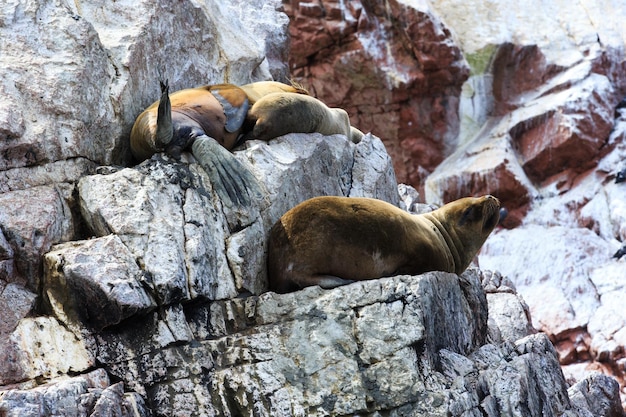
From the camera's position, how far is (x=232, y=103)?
25.6 ft

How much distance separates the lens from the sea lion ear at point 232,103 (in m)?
7.66

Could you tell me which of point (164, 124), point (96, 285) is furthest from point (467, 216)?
point (96, 285)

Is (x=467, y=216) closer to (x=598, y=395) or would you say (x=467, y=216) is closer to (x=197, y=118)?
(x=598, y=395)

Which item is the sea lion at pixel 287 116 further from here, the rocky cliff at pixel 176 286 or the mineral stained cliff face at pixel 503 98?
the mineral stained cliff face at pixel 503 98

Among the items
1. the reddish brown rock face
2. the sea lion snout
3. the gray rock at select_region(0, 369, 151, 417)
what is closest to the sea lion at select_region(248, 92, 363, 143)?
the sea lion snout

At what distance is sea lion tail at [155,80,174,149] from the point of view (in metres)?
6.71

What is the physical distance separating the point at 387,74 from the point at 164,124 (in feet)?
34.2

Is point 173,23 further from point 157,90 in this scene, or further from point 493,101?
point 493,101

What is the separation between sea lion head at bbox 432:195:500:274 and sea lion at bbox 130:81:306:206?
6.06ft

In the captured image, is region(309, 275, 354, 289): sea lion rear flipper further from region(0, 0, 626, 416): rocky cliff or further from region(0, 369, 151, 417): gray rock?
region(0, 369, 151, 417): gray rock

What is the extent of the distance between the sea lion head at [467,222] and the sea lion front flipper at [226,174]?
6.02ft

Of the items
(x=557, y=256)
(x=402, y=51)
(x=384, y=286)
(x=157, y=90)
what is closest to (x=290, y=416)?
(x=384, y=286)

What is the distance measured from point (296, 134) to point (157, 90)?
1248 millimetres

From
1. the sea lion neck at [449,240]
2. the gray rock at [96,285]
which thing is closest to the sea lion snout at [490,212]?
the sea lion neck at [449,240]
